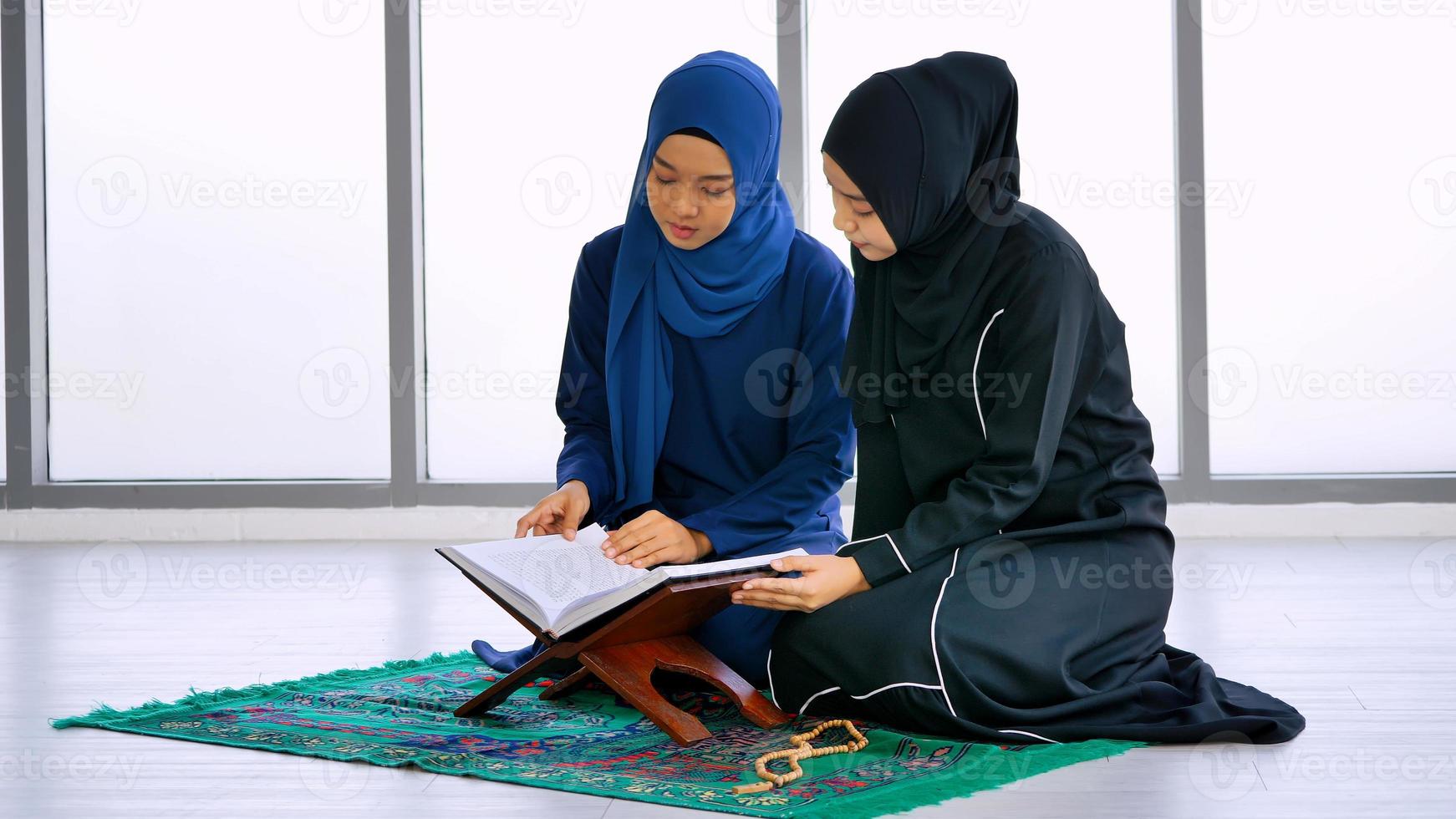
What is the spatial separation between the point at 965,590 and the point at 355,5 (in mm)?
3388

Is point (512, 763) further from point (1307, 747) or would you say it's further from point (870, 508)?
point (1307, 747)

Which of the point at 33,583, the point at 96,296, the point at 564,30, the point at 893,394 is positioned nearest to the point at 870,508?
the point at 893,394

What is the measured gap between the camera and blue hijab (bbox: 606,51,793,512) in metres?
2.26

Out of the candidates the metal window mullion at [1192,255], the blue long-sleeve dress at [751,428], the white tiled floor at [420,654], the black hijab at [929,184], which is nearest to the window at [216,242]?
the white tiled floor at [420,654]

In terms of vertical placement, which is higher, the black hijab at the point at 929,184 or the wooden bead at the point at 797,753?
the black hijab at the point at 929,184

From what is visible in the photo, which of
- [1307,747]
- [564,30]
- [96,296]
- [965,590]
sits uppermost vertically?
[564,30]

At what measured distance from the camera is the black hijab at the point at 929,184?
1.92 meters

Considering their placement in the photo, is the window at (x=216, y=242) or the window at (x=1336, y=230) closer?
the window at (x=1336, y=230)

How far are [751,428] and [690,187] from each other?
1.39ft

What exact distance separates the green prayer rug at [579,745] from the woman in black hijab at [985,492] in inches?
3.0

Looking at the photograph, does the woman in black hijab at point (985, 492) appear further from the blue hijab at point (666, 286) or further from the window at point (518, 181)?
the window at point (518, 181)

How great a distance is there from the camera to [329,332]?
4555 millimetres

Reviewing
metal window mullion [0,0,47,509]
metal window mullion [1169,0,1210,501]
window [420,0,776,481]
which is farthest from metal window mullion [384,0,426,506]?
metal window mullion [1169,0,1210,501]

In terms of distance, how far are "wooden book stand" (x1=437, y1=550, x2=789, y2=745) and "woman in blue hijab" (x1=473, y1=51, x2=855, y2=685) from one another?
13cm
